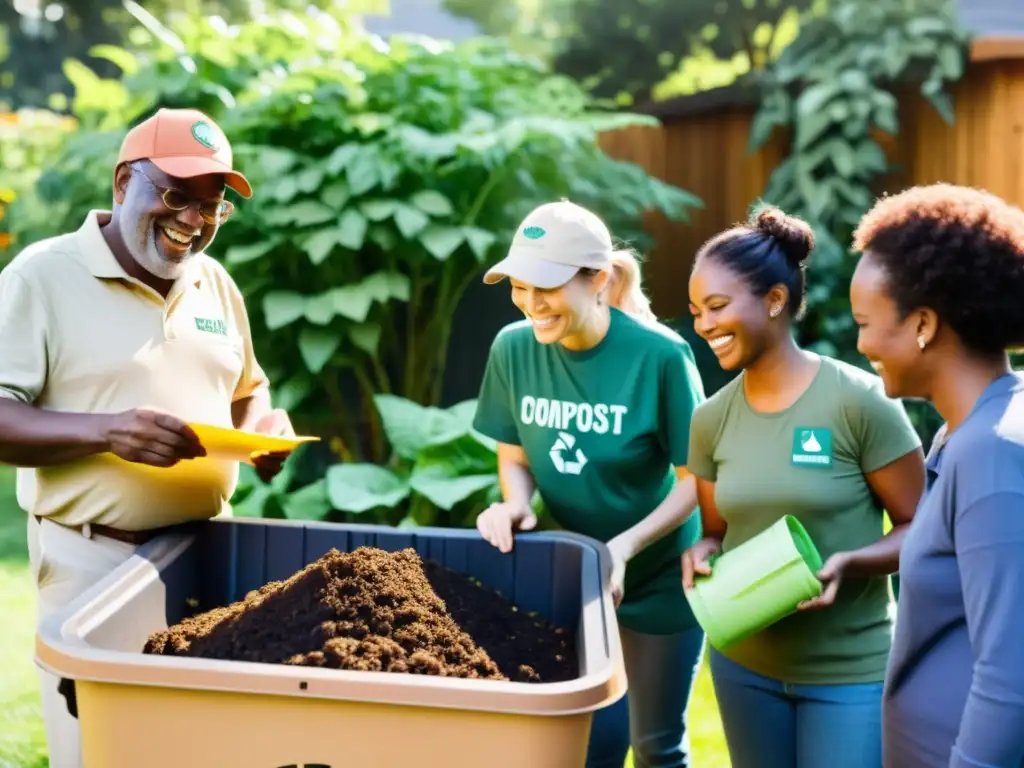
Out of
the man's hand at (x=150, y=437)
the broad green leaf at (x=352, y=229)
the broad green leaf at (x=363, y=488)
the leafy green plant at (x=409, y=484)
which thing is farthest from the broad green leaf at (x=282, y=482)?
the man's hand at (x=150, y=437)

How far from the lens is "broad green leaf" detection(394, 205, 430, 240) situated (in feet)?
16.2

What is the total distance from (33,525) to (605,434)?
1.26 meters

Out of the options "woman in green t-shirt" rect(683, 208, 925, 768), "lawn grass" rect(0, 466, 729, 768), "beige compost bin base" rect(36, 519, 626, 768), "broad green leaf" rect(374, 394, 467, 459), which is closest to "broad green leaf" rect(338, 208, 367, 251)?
"broad green leaf" rect(374, 394, 467, 459)

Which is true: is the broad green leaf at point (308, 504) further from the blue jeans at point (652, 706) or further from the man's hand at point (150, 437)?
the man's hand at point (150, 437)

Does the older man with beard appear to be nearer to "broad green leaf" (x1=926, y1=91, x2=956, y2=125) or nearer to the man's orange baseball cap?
the man's orange baseball cap

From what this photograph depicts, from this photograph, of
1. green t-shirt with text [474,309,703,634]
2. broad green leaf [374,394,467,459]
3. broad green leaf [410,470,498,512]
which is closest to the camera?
green t-shirt with text [474,309,703,634]

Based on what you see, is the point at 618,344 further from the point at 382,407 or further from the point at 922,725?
the point at 382,407

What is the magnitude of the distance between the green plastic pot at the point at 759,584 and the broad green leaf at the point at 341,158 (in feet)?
11.0

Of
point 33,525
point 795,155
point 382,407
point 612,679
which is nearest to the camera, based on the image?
point 612,679

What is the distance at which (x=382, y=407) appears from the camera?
4.88m

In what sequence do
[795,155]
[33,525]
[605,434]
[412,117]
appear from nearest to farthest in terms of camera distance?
[33,525], [605,434], [412,117], [795,155]

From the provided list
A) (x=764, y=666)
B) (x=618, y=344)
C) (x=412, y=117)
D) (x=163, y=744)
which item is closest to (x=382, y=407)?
(x=412, y=117)

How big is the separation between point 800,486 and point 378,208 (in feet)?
10.6

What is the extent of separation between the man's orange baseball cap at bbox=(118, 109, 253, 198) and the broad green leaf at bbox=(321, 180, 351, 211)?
2.69 metres
